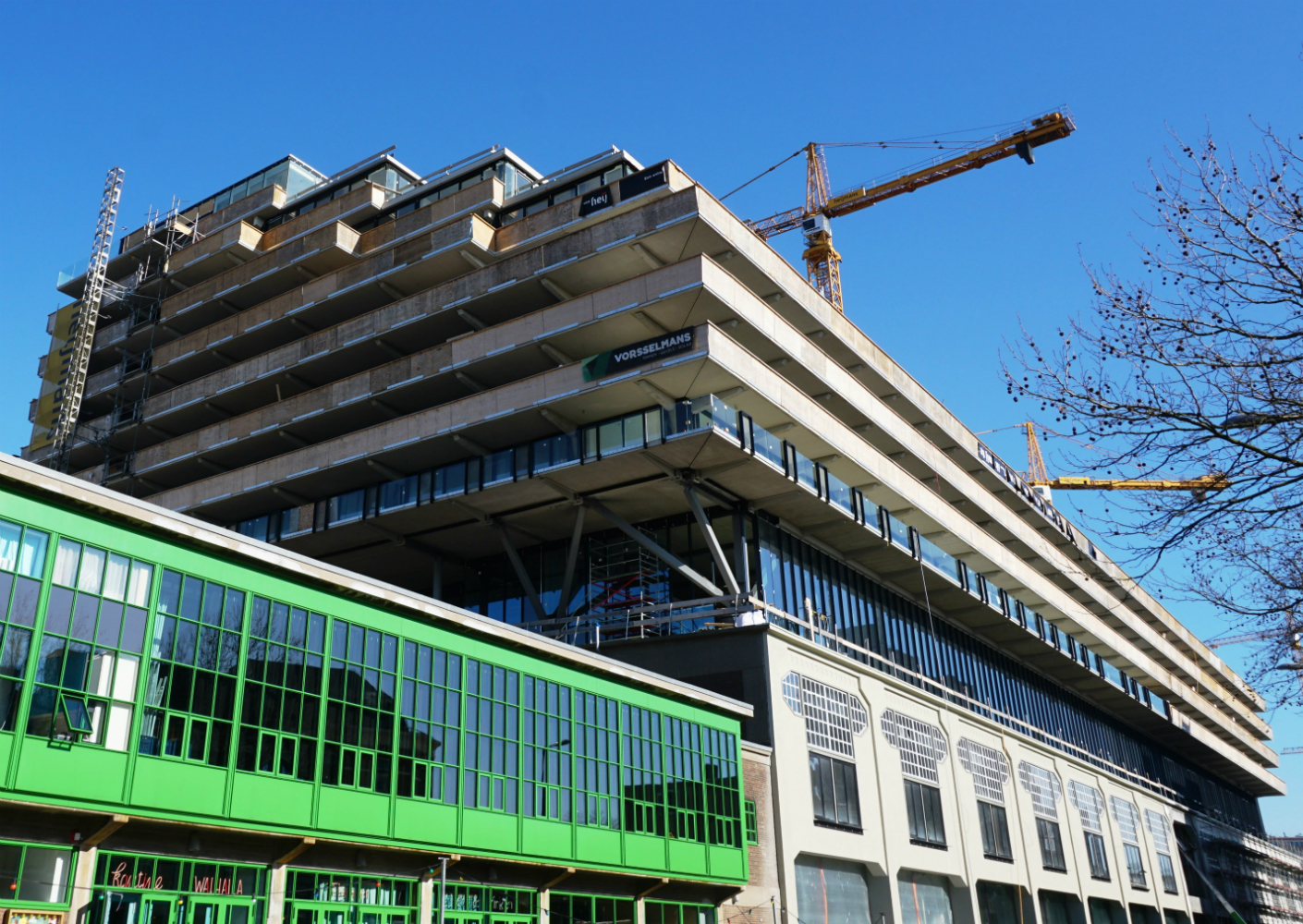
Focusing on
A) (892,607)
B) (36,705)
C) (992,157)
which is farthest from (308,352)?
(992,157)

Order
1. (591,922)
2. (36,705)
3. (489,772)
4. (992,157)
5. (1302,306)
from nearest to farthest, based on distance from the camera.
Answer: (1302,306) < (36,705) < (489,772) < (591,922) < (992,157)

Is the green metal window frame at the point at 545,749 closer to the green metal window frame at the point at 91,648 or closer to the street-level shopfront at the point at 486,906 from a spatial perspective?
the street-level shopfront at the point at 486,906

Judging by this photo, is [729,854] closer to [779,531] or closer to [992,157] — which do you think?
[779,531]

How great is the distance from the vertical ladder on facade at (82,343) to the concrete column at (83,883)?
4430cm

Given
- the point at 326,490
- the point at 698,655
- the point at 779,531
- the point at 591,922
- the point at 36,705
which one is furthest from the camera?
the point at 326,490

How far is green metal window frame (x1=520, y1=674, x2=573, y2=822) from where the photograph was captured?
24.9 metres

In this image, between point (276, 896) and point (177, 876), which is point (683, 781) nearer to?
point (276, 896)

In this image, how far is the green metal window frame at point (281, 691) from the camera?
1933cm

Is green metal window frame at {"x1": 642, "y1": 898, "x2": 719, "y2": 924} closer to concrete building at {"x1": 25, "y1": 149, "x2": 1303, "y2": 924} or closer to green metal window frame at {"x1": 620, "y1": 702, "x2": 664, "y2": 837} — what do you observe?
concrete building at {"x1": 25, "y1": 149, "x2": 1303, "y2": 924}

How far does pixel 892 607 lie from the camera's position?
47781 millimetres

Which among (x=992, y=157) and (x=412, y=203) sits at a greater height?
(x=992, y=157)

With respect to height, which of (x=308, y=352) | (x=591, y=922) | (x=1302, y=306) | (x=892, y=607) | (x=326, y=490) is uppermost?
(x=308, y=352)

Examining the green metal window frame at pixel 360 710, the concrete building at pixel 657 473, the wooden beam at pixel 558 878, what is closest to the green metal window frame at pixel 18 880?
the green metal window frame at pixel 360 710

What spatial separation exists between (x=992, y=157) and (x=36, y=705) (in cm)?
7919
